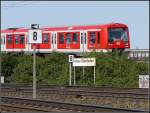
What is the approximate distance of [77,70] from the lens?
3591 cm

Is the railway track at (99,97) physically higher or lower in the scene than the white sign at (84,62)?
lower

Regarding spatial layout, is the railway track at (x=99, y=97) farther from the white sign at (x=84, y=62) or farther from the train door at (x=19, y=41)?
the train door at (x=19, y=41)

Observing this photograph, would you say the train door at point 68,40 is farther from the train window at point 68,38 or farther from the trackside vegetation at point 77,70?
the trackside vegetation at point 77,70

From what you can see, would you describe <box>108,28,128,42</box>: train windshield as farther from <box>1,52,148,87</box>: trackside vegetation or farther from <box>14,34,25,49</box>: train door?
<box>14,34,25,49</box>: train door

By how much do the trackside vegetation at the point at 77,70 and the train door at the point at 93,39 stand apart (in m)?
1.51

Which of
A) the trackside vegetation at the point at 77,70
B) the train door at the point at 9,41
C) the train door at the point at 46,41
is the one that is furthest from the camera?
the train door at the point at 9,41

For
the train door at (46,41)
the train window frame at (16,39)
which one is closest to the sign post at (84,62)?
the train door at (46,41)

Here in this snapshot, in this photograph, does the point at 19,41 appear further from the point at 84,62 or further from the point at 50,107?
the point at 50,107

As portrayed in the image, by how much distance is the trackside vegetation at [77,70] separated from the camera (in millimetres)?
33375

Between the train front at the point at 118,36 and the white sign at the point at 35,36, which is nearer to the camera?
the white sign at the point at 35,36

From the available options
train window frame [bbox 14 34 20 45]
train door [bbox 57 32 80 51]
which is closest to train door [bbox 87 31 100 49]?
train door [bbox 57 32 80 51]

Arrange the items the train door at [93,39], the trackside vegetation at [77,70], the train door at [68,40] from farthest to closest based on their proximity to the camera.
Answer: the train door at [68,40] < the train door at [93,39] < the trackside vegetation at [77,70]

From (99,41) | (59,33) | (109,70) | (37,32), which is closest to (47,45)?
(59,33)

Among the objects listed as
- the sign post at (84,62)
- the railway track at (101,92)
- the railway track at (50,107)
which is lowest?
the railway track at (101,92)
